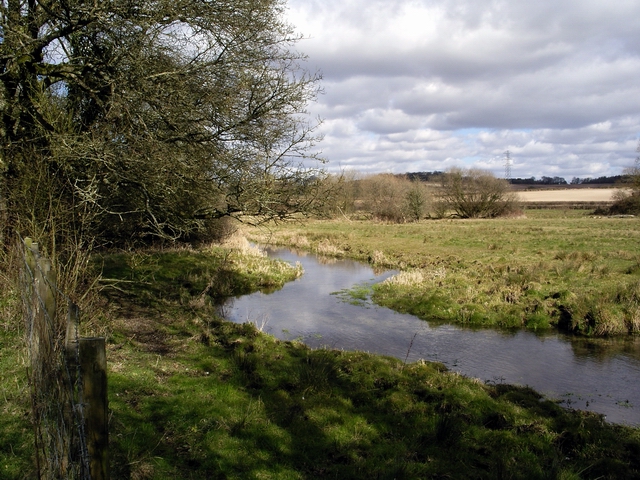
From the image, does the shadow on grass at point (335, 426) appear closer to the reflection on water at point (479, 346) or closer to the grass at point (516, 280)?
the reflection on water at point (479, 346)

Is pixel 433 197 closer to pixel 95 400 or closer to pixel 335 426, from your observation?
pixel 335 426

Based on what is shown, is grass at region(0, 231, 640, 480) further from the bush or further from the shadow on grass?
the bush

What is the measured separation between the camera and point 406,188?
5422 centimetres

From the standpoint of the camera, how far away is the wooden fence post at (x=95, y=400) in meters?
3.10

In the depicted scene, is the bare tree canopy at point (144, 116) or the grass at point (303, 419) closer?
the grass at point (303, 419)

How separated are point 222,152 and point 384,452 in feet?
22.7

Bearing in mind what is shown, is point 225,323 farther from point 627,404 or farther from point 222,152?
point 627,404

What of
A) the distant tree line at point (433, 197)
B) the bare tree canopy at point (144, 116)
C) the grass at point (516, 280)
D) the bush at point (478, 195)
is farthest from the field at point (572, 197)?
the bare tree canopy at point (144, 116)

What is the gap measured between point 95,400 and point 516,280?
16.7 meters

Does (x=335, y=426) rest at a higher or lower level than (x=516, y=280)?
lower

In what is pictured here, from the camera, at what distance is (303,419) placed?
6.81 meters

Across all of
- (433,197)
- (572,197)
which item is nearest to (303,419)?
(433,197)

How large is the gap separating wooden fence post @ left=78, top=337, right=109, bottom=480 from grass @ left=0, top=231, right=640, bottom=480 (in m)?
1.41

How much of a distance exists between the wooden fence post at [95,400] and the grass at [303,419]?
4.61 ft
